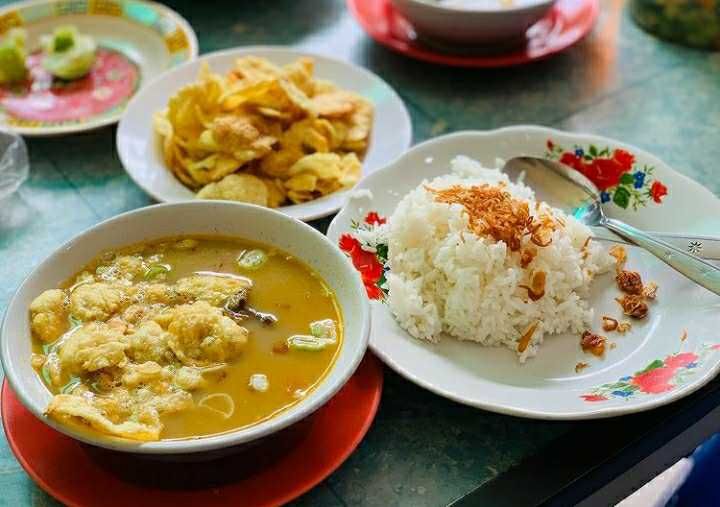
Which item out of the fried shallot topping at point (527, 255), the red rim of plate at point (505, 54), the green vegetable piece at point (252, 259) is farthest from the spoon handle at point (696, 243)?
the red rim of plate at point (505, 54)

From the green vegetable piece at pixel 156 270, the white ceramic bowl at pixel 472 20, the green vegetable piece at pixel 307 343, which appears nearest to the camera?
the green vegetable piece at pixel 307 343

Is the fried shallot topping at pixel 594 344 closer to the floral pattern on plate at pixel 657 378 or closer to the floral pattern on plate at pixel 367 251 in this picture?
the floral pattern on plate at pixel 657 378

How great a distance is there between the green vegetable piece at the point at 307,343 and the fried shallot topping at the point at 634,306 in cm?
51

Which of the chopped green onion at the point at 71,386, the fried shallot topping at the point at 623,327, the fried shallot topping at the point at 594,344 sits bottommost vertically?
the fried shallot topping at the point at 594,344

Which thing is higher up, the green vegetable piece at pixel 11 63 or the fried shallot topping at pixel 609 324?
the fried shallot topping at pixel 609 324

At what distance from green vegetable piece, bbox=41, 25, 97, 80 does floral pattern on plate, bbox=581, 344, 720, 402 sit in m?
1.46

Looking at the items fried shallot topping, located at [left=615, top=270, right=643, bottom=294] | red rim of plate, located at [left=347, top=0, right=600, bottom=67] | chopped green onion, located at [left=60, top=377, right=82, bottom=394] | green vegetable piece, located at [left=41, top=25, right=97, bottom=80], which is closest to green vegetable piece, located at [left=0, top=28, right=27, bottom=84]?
green vegetable piece, located at [left=41, top=25, right=97, bottom=80]

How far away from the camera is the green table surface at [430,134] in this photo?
1.28 meters

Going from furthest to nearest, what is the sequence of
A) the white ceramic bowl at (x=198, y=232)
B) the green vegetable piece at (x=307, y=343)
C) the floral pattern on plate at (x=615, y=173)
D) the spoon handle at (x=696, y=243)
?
the floral pattern on plate at (x=615, y=173) < the spoon handle at (x=696, y=243) < the green vegetable piece at (x=307, y=343) < the white ceramic bowl at (x=198, y=232)

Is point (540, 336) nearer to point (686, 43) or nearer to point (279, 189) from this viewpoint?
point (279, 189)

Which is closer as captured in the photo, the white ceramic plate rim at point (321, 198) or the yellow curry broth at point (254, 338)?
the yellow curry broth at point (254, 338)

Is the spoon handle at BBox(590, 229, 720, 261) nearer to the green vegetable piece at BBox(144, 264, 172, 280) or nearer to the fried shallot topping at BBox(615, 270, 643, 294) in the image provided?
the fried shallot topping at BBox(615, 270, 643, 294)

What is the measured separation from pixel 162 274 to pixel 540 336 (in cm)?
59

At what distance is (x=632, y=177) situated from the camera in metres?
1.66
